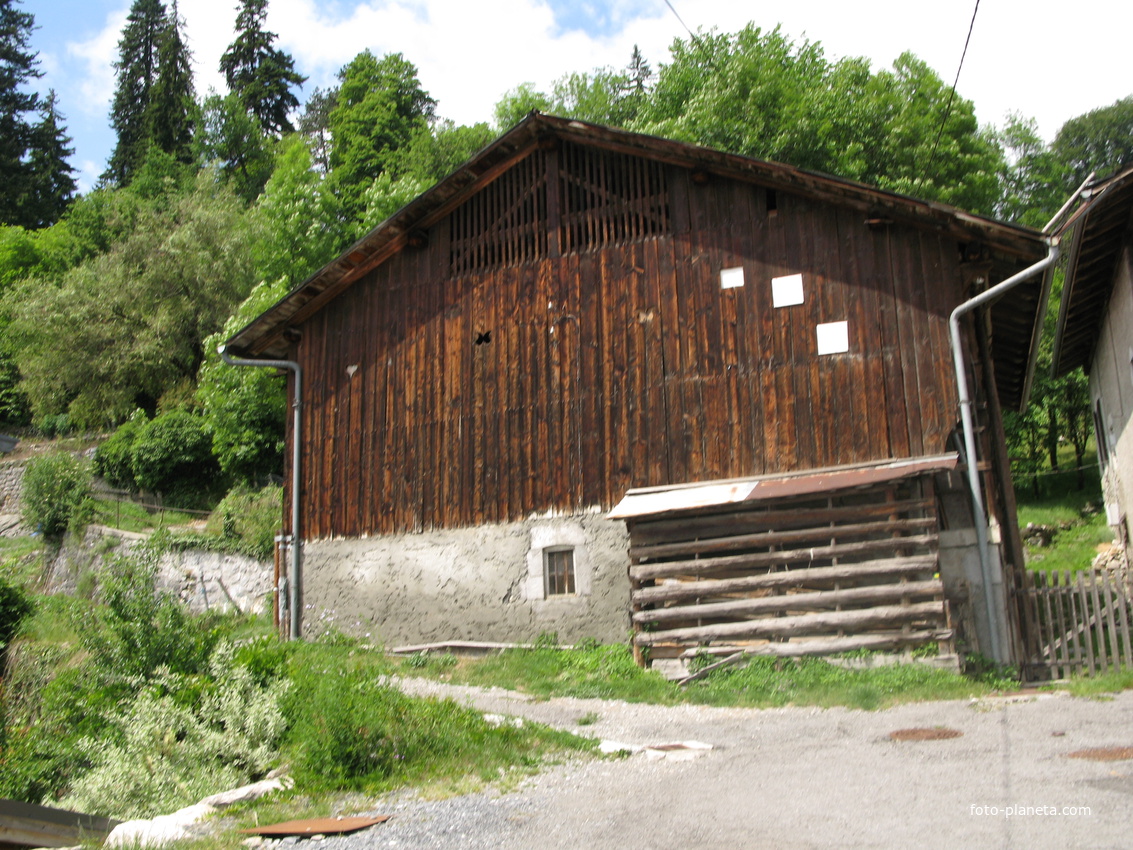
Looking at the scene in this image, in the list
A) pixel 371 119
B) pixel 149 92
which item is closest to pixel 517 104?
pixel 371 119

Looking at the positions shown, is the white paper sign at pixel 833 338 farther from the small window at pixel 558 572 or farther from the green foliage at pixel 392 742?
the green foliage at pixel 392 742

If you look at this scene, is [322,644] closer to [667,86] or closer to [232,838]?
[232,838]

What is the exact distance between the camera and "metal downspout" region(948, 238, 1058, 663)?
486 inches

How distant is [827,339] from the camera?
13.9 m

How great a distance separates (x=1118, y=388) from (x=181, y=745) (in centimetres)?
1750

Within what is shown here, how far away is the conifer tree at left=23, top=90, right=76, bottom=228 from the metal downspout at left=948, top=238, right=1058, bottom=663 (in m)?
57.8

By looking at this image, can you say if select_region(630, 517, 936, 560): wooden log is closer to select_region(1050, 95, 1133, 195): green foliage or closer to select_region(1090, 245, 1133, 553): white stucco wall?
select_region(1090, 245, 1133, 553): white stucco wall

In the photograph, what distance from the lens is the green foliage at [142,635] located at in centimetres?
1182

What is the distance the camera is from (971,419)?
12.9 metres

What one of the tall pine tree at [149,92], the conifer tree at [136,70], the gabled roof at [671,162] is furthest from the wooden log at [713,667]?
the conifer tree at [136,70]

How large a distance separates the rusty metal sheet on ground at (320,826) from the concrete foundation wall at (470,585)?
7664 millimetres

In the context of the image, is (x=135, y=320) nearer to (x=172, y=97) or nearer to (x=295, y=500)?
(x=295, y=500)

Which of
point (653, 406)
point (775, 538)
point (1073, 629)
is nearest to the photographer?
point (1073, 629)

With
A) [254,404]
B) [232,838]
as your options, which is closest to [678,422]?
[232,838]
